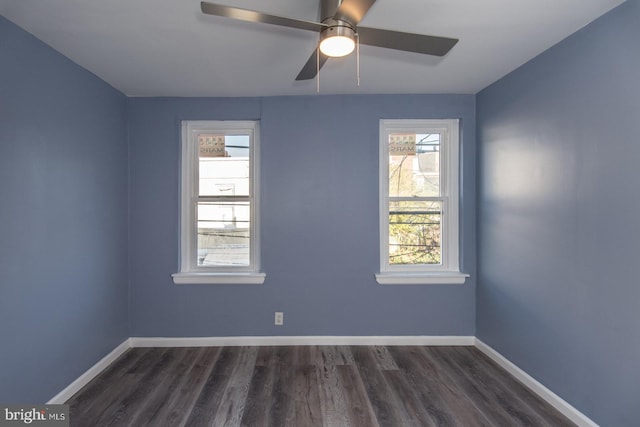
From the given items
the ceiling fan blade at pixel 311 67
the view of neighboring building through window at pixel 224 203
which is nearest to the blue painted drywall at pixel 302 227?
the view of neighboring building through window at pixel 224 203

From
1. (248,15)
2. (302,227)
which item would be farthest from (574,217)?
(248,15)

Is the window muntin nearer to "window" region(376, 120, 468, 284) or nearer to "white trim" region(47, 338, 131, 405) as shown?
"white trim" region(47, 338, 131, 405)

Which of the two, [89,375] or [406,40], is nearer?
[406,40]

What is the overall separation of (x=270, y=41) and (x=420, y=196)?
6.52 ft

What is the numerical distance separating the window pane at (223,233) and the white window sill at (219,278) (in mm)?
173

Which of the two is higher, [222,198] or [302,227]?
[222,198]

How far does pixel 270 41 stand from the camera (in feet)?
6.76

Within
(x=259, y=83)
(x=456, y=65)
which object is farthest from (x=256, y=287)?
(x=456, y=65)

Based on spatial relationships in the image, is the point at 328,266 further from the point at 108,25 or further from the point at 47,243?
the point at 108,25

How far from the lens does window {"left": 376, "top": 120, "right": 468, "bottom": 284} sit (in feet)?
10.3

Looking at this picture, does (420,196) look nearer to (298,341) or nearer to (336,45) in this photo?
(298,341)

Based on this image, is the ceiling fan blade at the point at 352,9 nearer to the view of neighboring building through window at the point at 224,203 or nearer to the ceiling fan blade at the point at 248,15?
the ceiling fan blade at the point at 248,15

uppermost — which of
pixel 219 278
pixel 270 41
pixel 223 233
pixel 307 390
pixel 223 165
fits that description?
pixel 270 41

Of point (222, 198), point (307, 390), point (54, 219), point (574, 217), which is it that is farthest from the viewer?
point (222, 198)
